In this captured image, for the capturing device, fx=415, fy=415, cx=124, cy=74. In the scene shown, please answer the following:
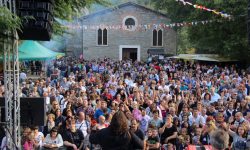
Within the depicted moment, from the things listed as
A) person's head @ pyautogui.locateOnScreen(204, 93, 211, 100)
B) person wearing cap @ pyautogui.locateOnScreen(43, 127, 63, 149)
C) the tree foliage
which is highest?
the tree foliage

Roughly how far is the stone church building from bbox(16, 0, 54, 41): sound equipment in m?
34.3

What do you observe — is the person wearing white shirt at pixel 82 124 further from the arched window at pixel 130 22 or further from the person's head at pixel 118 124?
the arched window at pixel 130 22

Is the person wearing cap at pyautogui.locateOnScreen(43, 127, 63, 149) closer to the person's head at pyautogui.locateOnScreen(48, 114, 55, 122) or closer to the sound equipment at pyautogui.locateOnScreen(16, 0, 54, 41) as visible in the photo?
the person's head at pyautogui.locateOnScreen(48, 114, 55, 122)

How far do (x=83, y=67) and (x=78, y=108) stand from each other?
17.1 metres

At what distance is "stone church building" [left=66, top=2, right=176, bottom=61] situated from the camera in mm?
40906

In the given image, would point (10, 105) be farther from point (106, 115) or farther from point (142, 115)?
point (142, 115)

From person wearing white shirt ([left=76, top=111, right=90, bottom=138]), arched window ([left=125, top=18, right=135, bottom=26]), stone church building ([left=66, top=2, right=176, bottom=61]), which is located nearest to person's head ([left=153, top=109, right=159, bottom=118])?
person wearing white shirt ([left=76, top=111, right=90, bottom=138])

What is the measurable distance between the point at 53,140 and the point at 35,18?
11.0ft

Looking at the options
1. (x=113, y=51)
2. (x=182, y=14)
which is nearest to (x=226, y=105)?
(x=182, y=14)

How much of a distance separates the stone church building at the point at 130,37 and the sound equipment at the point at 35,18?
34.3 m

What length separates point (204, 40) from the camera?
3225 cm

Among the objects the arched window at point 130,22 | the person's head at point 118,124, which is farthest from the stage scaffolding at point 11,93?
the arched window at point 130,22

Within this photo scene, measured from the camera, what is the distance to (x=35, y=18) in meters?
6.47

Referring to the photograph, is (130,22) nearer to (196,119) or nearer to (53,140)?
(196,119)
